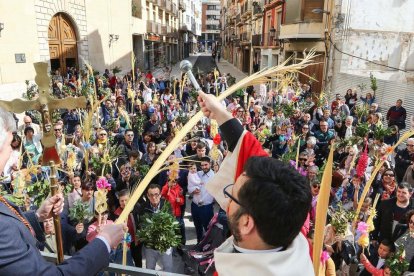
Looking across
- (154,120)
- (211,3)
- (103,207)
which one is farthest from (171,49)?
(211,3)

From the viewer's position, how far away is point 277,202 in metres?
1.25

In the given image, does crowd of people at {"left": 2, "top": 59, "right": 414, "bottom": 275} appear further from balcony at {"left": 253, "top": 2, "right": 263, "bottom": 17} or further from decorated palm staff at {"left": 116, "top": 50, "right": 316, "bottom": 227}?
balcony at {"left": 253, "top": 2, "right": 263, "bottom": 17}

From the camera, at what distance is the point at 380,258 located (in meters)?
3.64

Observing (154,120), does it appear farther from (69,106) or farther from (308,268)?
(308,268)

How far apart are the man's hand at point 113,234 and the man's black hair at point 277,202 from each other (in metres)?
0.67

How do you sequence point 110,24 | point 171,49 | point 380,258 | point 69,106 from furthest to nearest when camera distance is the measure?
point 171,49
point 110,24
point 380,258
point 69,106

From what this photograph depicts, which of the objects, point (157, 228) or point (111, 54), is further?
point (111, 54)

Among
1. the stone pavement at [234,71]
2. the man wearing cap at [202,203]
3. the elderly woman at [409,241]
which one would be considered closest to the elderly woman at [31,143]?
the man wearing cap at [202,203]

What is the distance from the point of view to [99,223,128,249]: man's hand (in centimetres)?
161

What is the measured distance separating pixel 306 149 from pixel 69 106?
217 inches

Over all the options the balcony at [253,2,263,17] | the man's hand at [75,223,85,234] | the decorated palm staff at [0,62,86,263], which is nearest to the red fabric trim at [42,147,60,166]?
the decorated palm staff at [0,62,86,263]

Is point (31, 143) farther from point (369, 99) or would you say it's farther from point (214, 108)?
point (369, 99)

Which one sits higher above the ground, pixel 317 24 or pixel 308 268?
pixel 317 24

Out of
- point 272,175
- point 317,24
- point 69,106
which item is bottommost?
point 272,175
